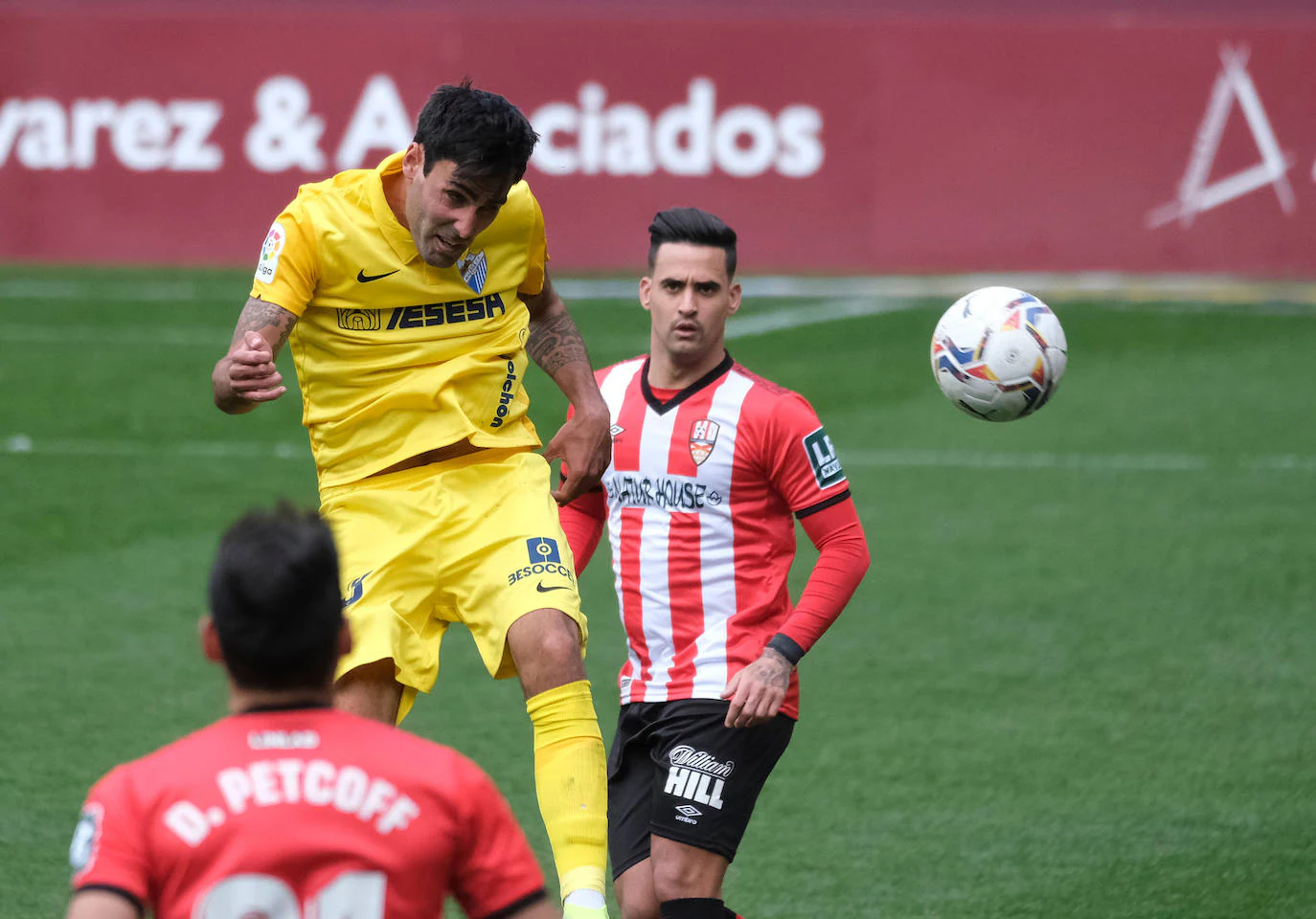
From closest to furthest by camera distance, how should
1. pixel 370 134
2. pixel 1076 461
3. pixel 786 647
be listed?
pixel 786 647 → pixel 1076 461 → pixel 370 134

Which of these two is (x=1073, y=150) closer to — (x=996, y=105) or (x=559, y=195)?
(x=996, y=105)

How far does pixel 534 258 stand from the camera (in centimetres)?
483

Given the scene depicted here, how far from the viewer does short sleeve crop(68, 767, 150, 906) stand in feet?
7.79

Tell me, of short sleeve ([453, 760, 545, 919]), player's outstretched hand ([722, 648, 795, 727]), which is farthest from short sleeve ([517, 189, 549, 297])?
short sleeve ([453, 760, 545, 919])

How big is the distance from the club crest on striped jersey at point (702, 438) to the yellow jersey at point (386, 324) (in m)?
0.46

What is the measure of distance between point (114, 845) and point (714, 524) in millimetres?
2405

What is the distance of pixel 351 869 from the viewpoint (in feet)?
7.89

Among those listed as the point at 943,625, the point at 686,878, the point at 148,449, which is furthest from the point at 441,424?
the point at 148,449

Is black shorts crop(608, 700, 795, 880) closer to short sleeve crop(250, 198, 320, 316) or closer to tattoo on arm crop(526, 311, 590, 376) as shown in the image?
tattoo on arm crop(526, 311, 590, 376)

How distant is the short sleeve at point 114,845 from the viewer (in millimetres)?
2373

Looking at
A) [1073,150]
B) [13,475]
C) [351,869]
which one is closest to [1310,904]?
[351,869]

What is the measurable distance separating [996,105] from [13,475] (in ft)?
30.3

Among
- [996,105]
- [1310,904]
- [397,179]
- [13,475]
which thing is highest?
[996,105]

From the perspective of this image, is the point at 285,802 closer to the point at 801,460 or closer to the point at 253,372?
the point at 253,372
